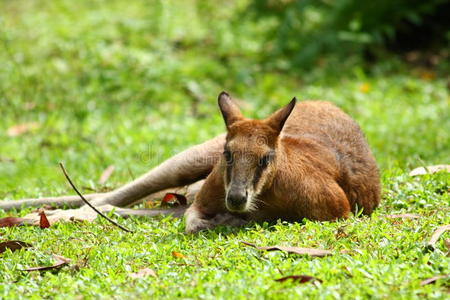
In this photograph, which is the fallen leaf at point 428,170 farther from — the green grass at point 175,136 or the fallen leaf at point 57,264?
the fallen leaf at point 57,264

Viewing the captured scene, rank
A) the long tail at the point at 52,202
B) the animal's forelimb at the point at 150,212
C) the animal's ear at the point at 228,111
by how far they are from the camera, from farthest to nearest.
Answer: the long tail at the point at 52,202, the animal's forelimb at the point at 150,212, the animal's ear at the point at 228,111

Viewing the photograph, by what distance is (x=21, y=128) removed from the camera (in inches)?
378

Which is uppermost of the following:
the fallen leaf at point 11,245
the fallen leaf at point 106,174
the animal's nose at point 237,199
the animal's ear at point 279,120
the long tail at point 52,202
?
the animal's ear at point 279,120

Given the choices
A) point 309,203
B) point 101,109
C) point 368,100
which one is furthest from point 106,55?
point 309,203

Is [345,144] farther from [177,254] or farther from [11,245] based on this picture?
Answer: [11,245]

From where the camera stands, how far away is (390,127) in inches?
355

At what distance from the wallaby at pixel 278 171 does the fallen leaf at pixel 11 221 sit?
0.91 feet

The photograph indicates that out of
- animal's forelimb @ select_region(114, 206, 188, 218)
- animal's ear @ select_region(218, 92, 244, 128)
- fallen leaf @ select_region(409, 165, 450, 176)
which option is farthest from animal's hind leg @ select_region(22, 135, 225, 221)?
fallen leaf @ select_region(409, 165, 450, 176)

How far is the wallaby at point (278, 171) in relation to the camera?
4.94 meters

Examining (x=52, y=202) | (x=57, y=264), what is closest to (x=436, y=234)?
(x=57, y=264)

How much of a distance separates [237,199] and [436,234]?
1224 mm

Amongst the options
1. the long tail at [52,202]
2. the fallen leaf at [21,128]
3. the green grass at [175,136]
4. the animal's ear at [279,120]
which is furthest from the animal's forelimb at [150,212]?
the fallen leaf at [21,128]

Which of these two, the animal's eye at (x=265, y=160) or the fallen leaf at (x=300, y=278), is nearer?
the fallen leaf at (x=300, y=278)

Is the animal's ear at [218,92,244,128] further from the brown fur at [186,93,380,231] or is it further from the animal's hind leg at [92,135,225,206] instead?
the animal's hind leg at [92,135,225,206]
